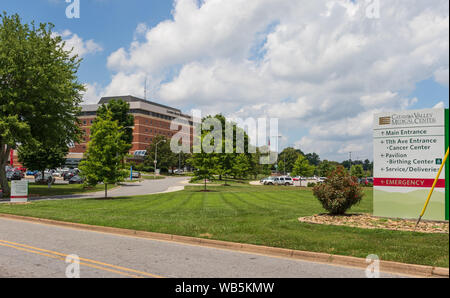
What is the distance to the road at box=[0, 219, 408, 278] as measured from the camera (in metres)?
7.64

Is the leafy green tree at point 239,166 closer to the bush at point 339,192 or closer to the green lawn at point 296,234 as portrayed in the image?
the green lawn at point 296,234

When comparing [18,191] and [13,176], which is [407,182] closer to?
[18,191]

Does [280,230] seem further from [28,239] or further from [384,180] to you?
[28,239]

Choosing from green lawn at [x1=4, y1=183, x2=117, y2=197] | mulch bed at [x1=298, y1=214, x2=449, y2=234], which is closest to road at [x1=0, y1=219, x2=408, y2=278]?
mulch bed at [x1=298, y1=214, x2=449, y2=234]

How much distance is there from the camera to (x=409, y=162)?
532 inches

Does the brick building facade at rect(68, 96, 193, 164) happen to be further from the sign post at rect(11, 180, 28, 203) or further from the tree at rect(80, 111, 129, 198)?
the sign post at rect(11, 180, 28, 203)

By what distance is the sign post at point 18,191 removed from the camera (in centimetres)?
2398

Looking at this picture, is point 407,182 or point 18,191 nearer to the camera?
point 407,182

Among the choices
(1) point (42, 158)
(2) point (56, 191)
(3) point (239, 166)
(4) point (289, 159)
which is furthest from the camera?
(4) point (289, 159)

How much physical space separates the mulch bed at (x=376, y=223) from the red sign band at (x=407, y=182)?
1256 mm

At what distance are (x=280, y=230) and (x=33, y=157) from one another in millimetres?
47082

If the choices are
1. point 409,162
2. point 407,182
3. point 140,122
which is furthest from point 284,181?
point 140,122

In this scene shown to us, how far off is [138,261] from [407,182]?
9.94 metres
